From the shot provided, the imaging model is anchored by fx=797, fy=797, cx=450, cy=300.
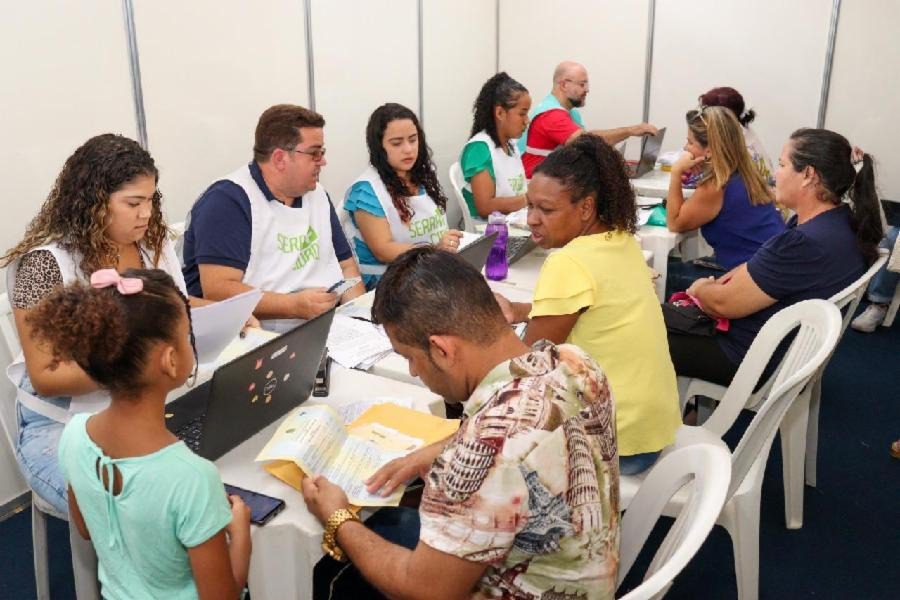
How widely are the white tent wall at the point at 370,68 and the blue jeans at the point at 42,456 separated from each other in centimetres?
15

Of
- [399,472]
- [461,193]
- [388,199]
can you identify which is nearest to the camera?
[399,472]

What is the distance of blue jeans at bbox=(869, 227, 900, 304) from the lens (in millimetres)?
4418

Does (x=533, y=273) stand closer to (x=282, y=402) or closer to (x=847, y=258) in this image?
(x=847, y=258)

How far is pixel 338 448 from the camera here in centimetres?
161

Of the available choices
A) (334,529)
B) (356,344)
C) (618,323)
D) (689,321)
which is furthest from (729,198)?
(334,529)

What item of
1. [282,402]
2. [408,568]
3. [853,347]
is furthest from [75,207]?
[853,347]

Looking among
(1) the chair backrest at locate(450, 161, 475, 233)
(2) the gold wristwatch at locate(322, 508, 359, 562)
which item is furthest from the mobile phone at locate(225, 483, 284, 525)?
(1) the chair backrest at locate(450, 161, 475, 233)

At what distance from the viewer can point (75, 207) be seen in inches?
77.5

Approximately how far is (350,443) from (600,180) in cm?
89

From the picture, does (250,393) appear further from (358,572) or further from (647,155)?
(647,155)

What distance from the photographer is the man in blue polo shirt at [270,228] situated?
2514 mm

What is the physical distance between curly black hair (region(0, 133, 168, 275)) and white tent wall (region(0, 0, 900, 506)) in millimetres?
425

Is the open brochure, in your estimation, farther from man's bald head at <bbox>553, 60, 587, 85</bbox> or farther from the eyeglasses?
man's bald head at <bbox>553, 60, 587, 85</bbox>

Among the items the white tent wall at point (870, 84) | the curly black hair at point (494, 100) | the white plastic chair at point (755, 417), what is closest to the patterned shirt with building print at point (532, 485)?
the white plastic chair at point (755, 417)
